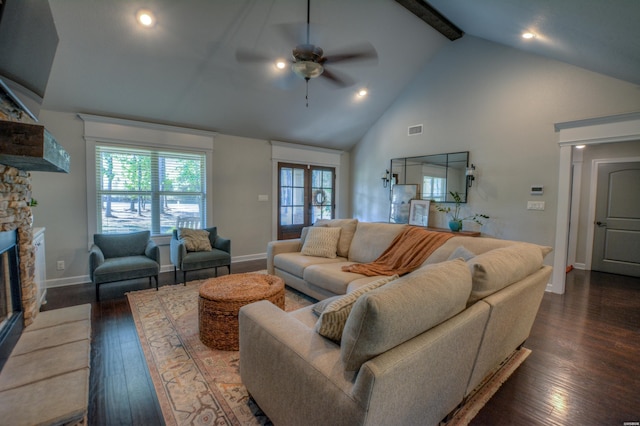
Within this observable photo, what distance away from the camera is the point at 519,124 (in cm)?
425

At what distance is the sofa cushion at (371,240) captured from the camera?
338cm

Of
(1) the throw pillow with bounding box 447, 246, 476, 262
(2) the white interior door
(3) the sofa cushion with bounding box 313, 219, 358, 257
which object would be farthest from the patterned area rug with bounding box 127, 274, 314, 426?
(2) the white interior door

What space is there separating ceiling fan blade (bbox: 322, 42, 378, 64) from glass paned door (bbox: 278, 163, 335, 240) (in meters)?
3.14

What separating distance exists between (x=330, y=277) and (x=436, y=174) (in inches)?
133

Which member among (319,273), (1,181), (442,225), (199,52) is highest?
(199,52)

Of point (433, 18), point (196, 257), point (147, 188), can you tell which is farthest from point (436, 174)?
point (147, 188)

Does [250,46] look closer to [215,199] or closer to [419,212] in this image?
[215,199]

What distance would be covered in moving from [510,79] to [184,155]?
534cm

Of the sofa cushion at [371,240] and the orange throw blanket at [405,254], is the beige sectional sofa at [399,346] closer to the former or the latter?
the orange throw blanket at [405,254]

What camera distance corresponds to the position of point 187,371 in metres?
2.04

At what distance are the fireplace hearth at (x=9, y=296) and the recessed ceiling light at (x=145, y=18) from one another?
238 cm

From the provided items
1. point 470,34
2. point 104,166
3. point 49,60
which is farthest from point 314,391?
point 470,34

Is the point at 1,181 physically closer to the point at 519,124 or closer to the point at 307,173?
the point at 307,173

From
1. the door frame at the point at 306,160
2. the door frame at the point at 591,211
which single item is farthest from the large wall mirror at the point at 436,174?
the door frame at the point at 591,211
